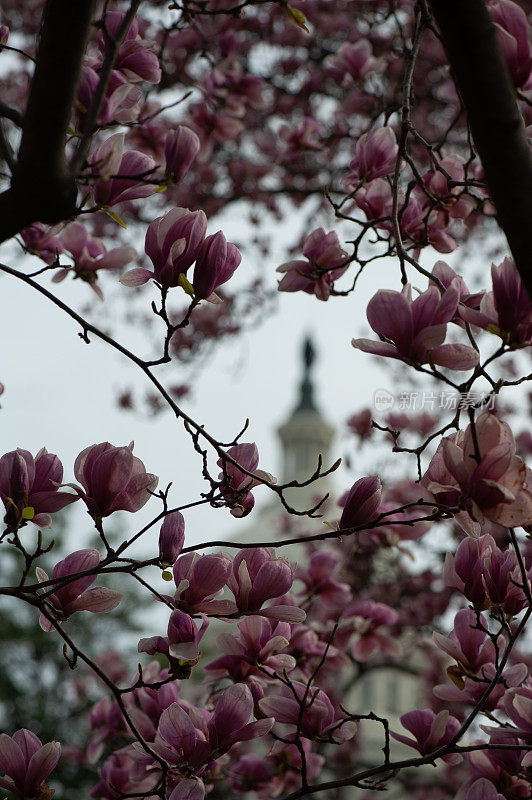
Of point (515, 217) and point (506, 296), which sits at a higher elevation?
point (506, 296)

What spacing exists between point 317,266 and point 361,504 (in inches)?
27.5

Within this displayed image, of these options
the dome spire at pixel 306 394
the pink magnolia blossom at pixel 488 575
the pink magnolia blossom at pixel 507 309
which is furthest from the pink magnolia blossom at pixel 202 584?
the dome spire at pixel 306 394

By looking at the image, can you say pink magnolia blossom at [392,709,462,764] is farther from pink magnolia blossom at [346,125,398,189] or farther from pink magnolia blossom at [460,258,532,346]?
pink magnolia blossom at [346,125,398,189]

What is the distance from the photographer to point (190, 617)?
4.83 feet

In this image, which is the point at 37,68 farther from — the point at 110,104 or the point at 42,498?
the point at 42,498

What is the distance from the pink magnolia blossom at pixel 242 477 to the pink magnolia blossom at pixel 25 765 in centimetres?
56

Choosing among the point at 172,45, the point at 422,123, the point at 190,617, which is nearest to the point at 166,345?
the point at 190,617

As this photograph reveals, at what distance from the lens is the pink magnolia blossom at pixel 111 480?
144 centimetres

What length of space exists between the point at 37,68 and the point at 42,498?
0.74m

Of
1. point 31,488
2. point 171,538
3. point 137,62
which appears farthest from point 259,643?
point 137,62

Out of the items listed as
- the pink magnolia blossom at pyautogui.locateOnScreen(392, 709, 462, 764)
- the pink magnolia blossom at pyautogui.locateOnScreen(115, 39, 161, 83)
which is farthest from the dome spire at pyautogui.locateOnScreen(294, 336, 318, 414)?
the pink magnolia blossom at pyautogui.locateOnScreen(392, 709, 462, 764)

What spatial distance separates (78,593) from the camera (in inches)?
58.4

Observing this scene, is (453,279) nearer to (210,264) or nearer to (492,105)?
(210,264)

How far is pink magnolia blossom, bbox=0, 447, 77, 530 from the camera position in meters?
1.45
